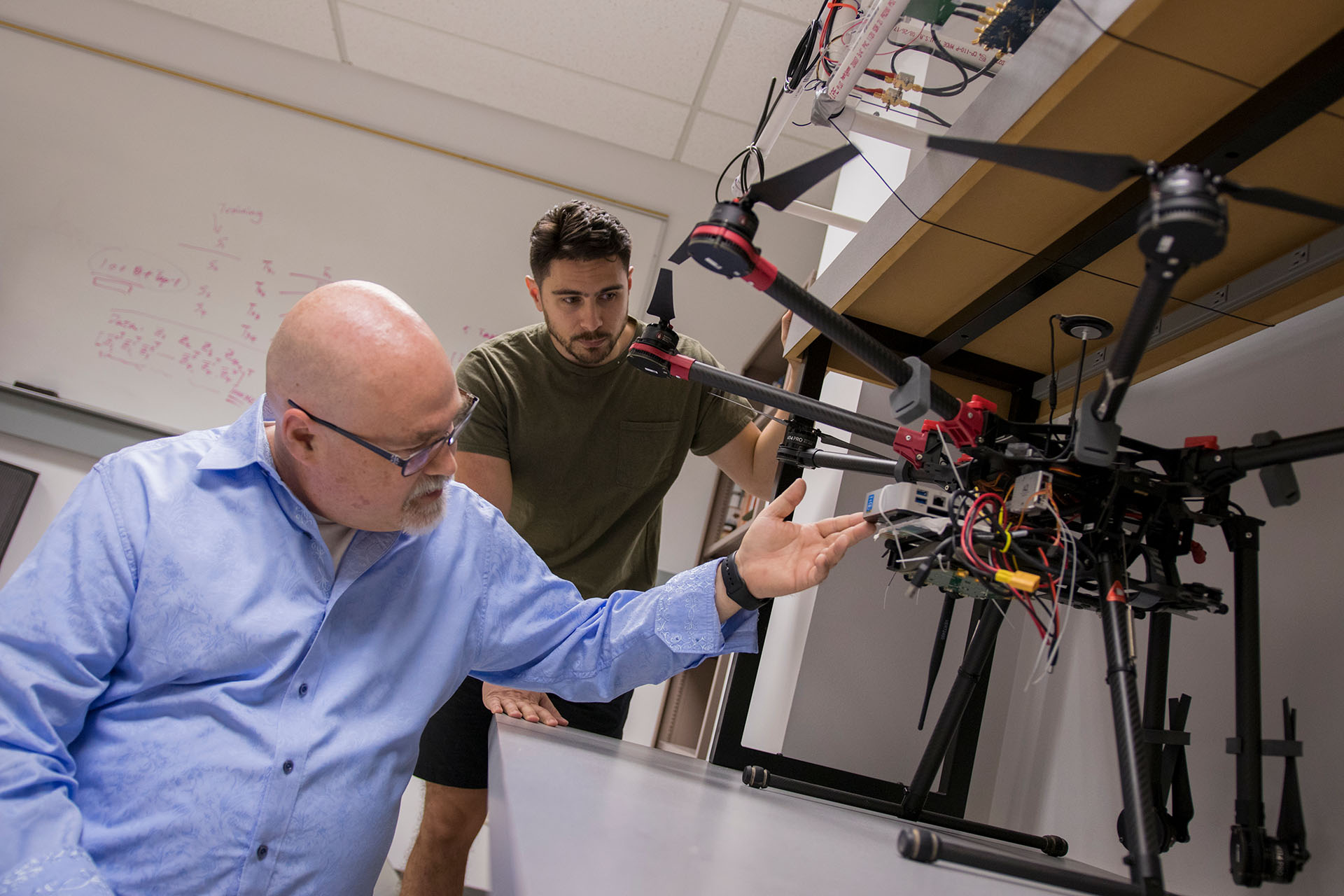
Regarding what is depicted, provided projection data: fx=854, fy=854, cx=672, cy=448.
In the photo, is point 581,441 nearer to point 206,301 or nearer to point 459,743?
point 459,743

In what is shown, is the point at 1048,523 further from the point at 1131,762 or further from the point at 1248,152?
the point at 1248,152

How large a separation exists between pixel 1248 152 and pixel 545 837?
0.73 m

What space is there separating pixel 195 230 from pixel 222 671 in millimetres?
2692

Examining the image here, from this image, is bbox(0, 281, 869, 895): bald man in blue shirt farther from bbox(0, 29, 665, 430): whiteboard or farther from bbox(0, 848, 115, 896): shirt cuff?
bbox(0, 29, 665, 430): whiteboard

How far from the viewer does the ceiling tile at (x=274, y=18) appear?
2.86m

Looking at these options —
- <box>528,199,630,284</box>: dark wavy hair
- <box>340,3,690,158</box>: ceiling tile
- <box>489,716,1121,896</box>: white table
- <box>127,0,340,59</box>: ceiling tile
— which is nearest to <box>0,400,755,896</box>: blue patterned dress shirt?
<box>489,716,1121,896</box>: white table

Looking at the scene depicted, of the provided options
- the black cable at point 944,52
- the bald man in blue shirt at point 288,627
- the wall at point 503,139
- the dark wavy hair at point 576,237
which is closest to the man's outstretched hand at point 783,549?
the bald man in blue shirt at point 288,627

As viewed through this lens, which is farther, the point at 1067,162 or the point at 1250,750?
the point at 1250,750

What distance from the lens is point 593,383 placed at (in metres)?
1.64

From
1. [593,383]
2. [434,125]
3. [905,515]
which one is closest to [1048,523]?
[905,515]

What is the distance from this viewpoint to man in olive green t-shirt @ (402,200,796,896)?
157 cm

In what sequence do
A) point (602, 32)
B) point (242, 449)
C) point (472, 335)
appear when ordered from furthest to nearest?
point (472, 335)
point (602, 32)
point (242, 449)

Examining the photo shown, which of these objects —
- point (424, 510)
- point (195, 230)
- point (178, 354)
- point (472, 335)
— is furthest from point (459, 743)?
point (195, 230)

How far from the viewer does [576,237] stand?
1.57 meters
